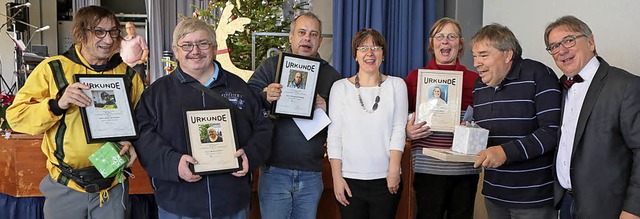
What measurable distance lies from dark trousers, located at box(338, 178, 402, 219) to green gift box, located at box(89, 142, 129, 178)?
3.03 ft

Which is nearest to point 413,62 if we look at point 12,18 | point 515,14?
point 515,14

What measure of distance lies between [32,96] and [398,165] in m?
1.43

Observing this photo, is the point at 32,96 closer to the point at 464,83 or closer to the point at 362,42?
the point at 362,42

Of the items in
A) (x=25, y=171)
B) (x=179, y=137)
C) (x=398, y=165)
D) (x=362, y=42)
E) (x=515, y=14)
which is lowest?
(x=25, y=171)

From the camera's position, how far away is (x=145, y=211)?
2.82 m

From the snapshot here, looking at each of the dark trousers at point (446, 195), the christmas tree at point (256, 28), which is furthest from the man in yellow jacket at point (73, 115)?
the christmas tree at point (256, 28)

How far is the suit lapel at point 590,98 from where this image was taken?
5.20ft

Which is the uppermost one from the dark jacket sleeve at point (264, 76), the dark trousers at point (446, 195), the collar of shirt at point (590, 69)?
the collar of shirt at point (590, 69)

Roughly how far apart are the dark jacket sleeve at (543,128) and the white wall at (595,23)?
0.50 metres

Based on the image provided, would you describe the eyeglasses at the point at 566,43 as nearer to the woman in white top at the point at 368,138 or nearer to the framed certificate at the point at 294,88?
the woman in white top at the point at 368,138

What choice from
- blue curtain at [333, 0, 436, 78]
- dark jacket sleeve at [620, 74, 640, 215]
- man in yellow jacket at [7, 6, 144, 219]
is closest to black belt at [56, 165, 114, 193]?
man in yellow jacket at [7, 6, 144, 219]

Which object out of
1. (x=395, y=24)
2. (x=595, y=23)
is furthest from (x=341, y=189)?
(x=395, y=24)

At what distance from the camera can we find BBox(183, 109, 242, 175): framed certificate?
1.75m

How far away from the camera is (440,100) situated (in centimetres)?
209
